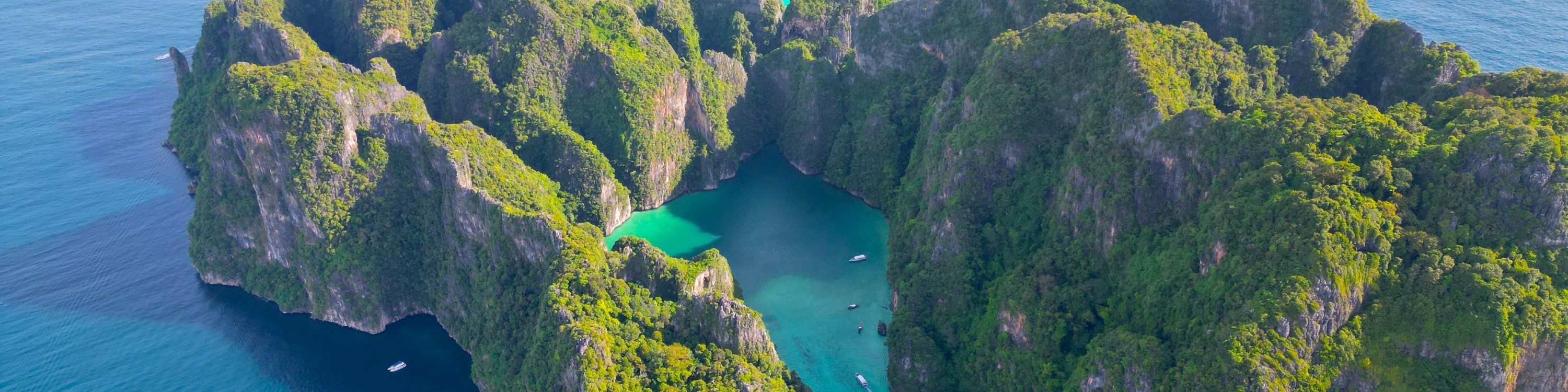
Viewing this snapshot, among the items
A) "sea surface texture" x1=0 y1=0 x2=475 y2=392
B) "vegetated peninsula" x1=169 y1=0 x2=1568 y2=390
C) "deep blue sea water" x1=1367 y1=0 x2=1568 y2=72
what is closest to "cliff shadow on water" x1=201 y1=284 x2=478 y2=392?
"sea surface texture" x1=0 y1=0 x2=475 y2=392

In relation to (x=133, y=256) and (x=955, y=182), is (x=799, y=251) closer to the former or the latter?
(x=955, y=182)

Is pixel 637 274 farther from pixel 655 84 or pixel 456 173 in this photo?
pixel 655 84

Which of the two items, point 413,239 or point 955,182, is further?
point 413,239

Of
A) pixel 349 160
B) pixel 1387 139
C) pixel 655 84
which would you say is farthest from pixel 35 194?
pixel 1387 139

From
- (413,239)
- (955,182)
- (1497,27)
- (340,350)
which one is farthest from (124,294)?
(1497,27)

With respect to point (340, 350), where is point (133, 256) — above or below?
above

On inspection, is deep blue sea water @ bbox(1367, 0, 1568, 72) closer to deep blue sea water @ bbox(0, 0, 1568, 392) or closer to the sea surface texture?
deep blue sea water @ bbox(0, 0, 1568, 392)

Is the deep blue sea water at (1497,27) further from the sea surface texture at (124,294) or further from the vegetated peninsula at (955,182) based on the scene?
the sea surface texture at (124,294)
